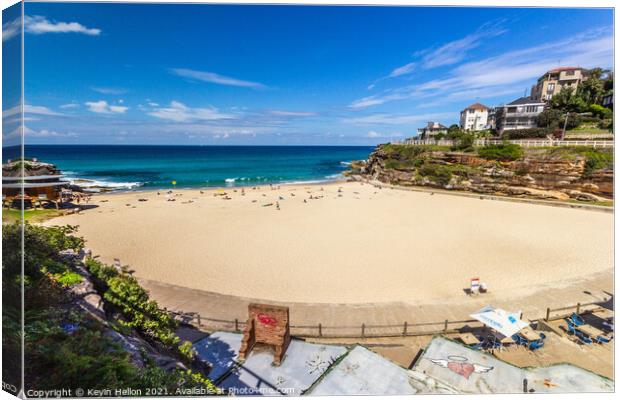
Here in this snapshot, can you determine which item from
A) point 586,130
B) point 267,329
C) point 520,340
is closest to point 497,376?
point 520,340

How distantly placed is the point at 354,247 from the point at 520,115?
55.5m

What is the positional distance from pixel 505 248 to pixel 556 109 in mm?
45892

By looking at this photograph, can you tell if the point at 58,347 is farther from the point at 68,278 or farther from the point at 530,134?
the point at 530,134

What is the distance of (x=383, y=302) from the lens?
10703mm

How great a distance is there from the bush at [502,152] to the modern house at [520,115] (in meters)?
22.4

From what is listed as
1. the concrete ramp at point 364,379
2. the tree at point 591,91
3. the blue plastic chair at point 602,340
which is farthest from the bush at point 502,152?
the concrete ramp at point 364,379

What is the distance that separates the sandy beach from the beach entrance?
472 centimetres

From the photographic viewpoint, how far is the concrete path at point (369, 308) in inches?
352

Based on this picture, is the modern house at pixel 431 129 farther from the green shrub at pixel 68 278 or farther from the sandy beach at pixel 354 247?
the green shrub at pixel 68 278

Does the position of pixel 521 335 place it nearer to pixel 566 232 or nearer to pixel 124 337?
pixel 124 337

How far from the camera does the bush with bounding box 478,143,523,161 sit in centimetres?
3459

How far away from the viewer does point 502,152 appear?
3559 centimetres

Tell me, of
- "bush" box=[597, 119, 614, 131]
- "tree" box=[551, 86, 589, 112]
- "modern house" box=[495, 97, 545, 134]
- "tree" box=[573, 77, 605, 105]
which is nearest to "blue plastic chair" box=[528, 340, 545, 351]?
"bush" box=[597, 119, 614, 131]

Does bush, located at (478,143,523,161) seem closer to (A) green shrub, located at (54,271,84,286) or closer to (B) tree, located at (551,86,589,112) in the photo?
(B) tree, located at (551,86,589,112)
